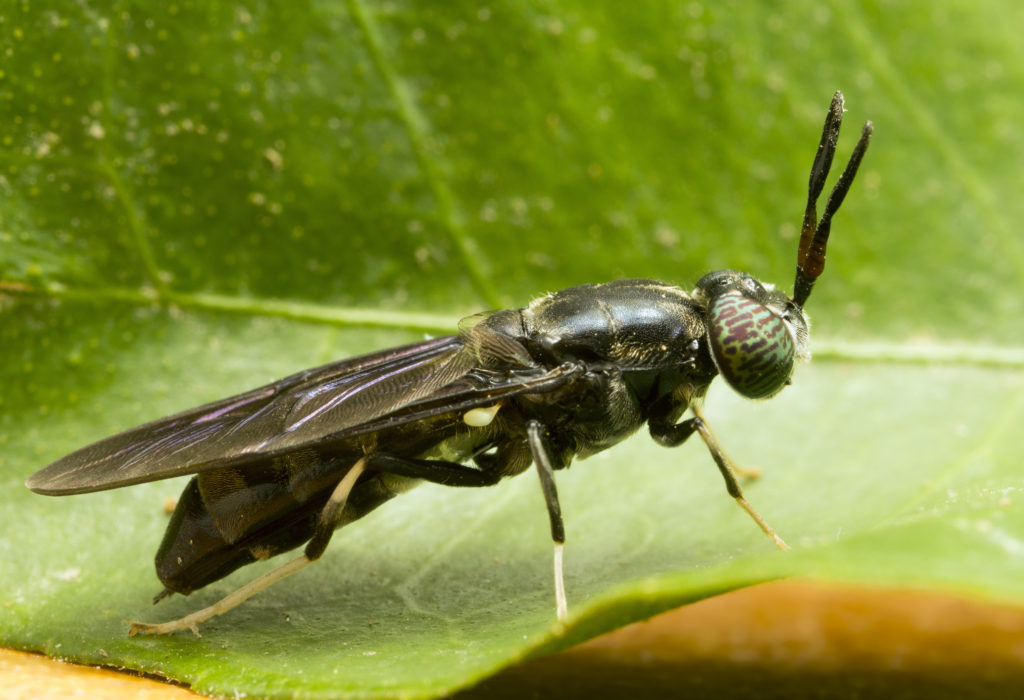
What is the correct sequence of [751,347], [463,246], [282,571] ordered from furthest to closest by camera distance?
1. [463,246]
2. [282,571]
3. [751,347]

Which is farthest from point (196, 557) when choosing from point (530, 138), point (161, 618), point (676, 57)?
point (676, 57)

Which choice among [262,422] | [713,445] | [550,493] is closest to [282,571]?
[262,422]

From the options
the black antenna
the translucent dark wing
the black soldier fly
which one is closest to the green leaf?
the black soldier fly

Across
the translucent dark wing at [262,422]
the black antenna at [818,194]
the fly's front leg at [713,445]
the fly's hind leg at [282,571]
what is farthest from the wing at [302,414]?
the black antenna at [818,194]

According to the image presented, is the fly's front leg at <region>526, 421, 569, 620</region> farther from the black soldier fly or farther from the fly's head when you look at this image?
the fly's head

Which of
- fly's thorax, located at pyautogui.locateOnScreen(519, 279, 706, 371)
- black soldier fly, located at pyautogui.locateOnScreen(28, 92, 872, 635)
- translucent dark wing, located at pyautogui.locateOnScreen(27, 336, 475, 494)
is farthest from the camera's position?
fly's thorax, located at pyautogui.locateOnScreen(519, 279, 706, 371)

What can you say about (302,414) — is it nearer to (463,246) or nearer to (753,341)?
(463,246)
